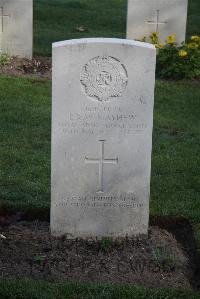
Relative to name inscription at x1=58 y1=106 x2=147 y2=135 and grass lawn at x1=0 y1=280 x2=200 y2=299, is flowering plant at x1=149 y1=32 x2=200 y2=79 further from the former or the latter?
grass lawn at x1=0 y1=280 x2=200 y2=299

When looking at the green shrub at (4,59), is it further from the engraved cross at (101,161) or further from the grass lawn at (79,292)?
the grass lawn at (79,292)

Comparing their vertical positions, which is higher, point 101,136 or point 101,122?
point 101,122

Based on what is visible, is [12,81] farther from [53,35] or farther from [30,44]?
[53,35]

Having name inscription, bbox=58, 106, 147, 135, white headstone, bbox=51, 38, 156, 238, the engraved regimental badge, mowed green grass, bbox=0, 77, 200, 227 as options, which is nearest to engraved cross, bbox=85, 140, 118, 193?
white headstone, bbox=51, 38, 156, 238

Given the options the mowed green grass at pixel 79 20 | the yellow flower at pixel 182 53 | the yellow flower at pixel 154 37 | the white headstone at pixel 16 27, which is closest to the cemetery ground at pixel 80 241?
the yellow flower at pixel 182 53

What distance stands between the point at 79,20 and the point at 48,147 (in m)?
8.31

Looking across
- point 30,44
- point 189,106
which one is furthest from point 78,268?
point 30,44

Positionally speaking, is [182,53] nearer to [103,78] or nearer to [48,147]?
[48,147]

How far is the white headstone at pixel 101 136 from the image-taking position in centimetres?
531

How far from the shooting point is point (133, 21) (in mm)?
11797

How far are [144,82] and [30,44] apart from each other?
6333mm

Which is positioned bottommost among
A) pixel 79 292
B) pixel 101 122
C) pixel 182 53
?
pixel 79 292

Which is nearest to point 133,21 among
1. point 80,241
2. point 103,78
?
point 103,78

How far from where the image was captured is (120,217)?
5648mm
